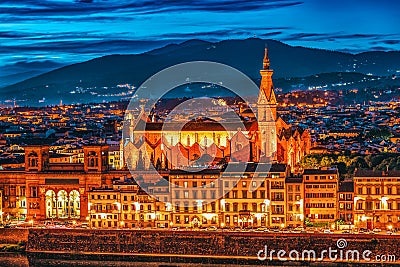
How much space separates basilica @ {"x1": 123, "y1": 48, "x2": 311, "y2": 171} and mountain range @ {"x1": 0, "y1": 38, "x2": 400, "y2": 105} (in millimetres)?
97884

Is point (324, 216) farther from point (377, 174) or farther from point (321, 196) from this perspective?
point (377, 174)

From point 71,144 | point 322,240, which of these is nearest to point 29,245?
point 322,240

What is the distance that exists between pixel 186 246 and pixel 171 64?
401 ft

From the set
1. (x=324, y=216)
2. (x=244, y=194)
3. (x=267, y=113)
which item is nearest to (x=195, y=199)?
(x=244, y=194)

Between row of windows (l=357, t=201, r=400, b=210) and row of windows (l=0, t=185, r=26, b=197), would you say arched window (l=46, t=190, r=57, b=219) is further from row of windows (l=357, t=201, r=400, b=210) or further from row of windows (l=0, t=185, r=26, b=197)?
row of windows (l=357, t=201, r=400, b=210)

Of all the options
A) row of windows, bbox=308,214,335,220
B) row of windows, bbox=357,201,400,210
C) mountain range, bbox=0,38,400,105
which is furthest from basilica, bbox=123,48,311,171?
mountain range, bbox=0,38,400,105

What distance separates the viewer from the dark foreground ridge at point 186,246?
28906 mm

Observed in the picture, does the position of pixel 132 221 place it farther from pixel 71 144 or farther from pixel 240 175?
pixel 71 144

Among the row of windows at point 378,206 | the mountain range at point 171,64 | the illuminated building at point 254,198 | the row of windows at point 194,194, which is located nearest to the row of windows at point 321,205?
the illuminated building at point 254,198

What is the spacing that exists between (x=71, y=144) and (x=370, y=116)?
3738 centimetres

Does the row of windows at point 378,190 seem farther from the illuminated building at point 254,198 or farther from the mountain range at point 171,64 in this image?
the mountain range at point 171,64

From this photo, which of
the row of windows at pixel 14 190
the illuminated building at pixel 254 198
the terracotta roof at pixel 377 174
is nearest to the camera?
the terracotta roof at pixel 377 174

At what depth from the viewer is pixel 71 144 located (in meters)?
56.4

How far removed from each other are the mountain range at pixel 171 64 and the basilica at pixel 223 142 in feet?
321
